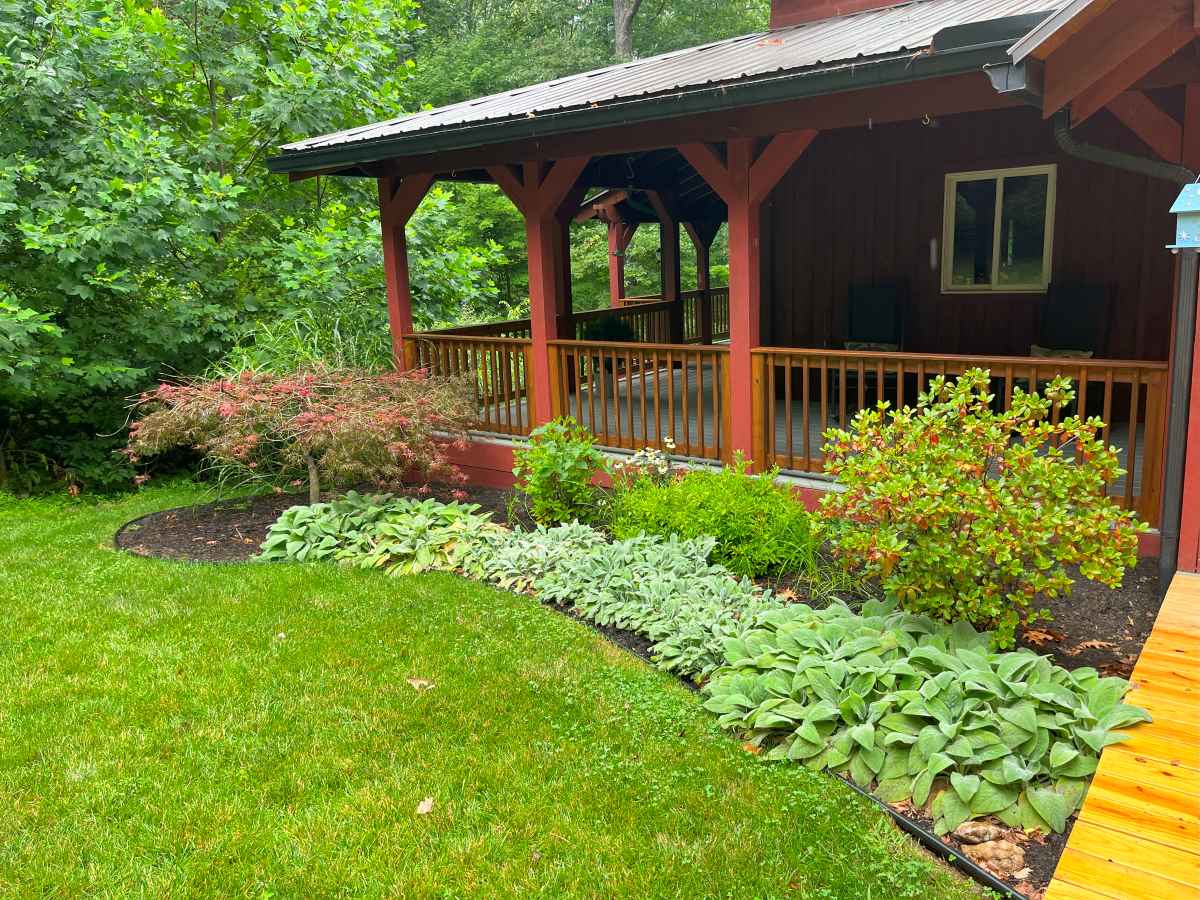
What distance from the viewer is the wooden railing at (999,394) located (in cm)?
513

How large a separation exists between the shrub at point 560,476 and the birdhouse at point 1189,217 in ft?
12.3

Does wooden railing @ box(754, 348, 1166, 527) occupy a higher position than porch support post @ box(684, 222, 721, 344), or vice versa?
porch support post @ box(684, 222, 721, 344)

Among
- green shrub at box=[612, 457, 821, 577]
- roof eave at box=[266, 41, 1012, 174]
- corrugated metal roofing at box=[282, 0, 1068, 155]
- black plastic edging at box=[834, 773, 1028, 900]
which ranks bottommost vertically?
black plastic edging at box=[834, 773, 1028, 900]

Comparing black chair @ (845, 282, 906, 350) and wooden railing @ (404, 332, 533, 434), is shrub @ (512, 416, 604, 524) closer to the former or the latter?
wooden railing @ (404, 332, 533, 434)

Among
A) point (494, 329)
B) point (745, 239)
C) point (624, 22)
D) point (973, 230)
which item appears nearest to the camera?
point (745, 239)

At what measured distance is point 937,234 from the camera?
852 centimetres

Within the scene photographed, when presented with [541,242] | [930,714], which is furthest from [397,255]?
[930,714]

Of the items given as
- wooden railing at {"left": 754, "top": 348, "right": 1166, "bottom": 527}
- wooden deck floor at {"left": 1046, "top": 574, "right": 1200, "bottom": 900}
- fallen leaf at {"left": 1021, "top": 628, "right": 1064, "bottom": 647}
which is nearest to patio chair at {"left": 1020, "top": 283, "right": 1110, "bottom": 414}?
wooden railing at {"left": 754, "top": 348, "right": 1166, "bottom": 527}

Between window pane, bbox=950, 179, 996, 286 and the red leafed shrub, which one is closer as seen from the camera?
the red leafed shrub

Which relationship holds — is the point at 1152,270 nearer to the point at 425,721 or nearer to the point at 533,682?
the point at 533,682

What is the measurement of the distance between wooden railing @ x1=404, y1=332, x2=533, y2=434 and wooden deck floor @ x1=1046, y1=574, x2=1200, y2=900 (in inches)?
218

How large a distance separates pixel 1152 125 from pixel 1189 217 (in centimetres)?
147

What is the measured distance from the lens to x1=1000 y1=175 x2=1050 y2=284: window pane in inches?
312

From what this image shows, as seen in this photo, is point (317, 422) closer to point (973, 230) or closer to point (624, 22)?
point (973, 230)
